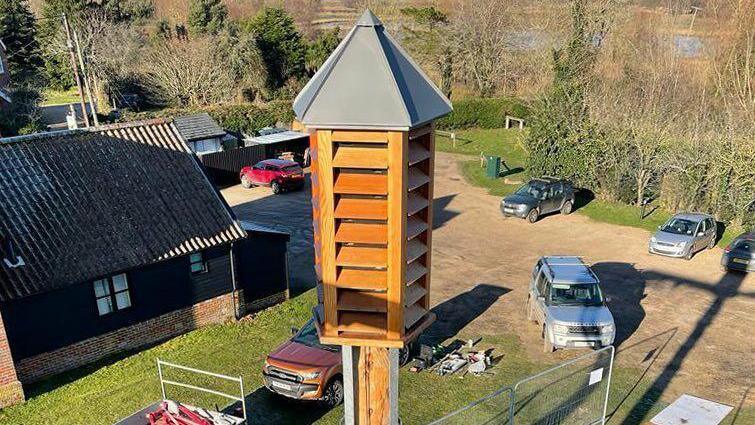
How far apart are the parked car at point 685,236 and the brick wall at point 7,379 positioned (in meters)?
20.5

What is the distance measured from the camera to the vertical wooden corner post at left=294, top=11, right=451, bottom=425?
4.78 metres

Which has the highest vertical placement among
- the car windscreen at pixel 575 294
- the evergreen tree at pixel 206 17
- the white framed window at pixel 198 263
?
the evergreen tree at pixel 206 17

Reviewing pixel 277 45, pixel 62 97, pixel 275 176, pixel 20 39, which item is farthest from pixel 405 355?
pixel 20 39

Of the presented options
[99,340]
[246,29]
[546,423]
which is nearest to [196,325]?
[99,340]

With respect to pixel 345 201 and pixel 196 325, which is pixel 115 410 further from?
pixel 345 201

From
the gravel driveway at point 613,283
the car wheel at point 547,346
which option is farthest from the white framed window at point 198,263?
the car wheel at point 547,346

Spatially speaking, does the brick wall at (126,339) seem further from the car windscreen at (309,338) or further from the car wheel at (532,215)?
the car wheel at (532,215)

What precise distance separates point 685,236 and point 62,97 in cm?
5447

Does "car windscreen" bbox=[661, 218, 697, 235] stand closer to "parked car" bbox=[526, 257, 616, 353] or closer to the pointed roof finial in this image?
"parked car" bbox=[526, 257, 616, 353]

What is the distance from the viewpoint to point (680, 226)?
70.6 ft

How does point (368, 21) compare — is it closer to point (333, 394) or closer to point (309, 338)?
point (333, 394)

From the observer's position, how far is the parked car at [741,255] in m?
19.3

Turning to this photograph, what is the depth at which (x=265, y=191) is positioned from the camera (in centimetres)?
2969

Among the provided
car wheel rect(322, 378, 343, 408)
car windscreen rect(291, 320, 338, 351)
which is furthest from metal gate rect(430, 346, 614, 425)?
car windscreen rect(291, 320, 338, 351)
